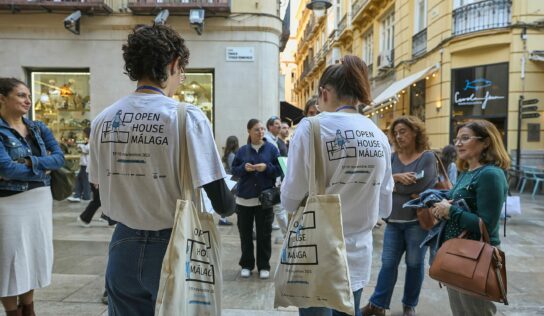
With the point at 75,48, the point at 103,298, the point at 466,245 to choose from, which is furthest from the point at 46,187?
the point at 75,48

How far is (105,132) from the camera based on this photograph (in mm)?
1942

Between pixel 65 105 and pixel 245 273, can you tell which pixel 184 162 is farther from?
pixel 65 105

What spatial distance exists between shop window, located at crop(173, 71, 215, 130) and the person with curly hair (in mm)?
10067

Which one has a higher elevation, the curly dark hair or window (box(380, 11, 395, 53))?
window (box(380, 11, 395, 53))

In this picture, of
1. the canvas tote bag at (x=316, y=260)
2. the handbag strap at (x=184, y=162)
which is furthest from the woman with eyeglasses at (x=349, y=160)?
the handbag strap at (x=184, y=162)

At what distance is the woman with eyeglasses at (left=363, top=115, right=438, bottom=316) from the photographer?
3.67 metres

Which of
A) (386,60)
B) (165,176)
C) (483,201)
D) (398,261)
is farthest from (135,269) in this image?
(386,60)

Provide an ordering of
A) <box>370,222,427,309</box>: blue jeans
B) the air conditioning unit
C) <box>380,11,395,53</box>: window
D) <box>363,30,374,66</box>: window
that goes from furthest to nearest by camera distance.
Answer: <box>363,30,374,66</box>: window, <box>380,11,395,53</box>: window, the air conditioning unit, <box>370,222,427,309</box>: blue jeans

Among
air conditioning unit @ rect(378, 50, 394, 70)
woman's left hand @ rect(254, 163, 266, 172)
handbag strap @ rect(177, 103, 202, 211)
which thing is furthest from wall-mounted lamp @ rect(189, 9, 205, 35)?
air conditioning unit @ rect(378, 50, 394, 70)

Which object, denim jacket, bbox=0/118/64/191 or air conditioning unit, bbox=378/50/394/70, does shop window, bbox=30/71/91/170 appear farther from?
air conditioning unit, bbox=378/50/394/70

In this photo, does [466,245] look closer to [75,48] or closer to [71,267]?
[71,267]

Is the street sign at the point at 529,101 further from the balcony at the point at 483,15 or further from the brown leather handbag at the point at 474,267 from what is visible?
the brown leather handbag at the point at 474,267

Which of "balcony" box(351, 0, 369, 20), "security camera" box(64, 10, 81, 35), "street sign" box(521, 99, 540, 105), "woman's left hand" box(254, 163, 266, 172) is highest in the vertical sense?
"balcony" box(351, 0, 369, 20)

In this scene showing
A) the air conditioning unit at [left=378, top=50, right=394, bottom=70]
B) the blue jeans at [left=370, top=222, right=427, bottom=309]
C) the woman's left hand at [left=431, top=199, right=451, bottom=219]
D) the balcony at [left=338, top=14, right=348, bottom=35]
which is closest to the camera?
the woman's left hand at [left=431, top=199, right=451, bottom=219]
